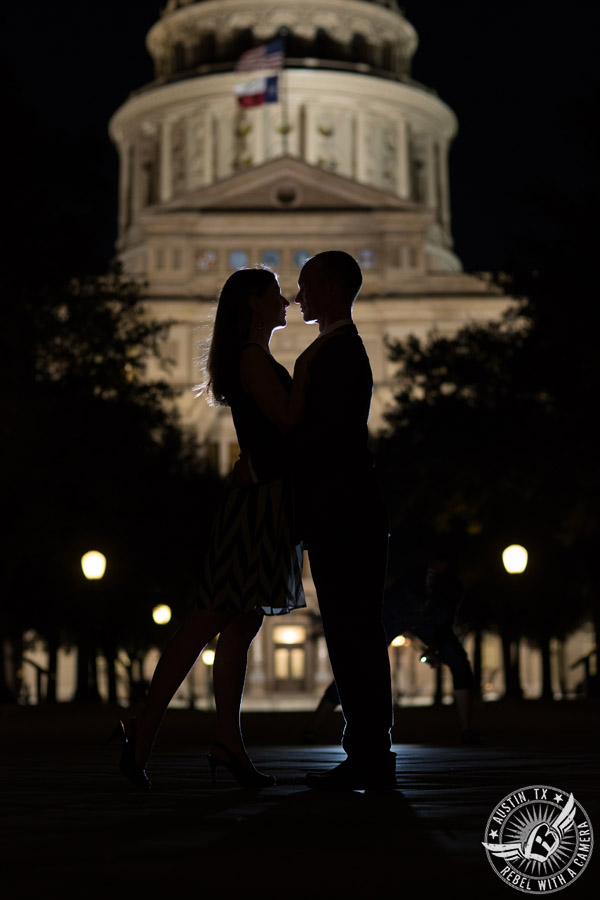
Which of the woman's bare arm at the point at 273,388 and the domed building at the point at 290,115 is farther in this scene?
the domed building at the point at 290,115

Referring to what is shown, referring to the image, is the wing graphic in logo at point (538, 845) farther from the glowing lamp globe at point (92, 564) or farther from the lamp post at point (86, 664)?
the lamp post at point (86, 664)

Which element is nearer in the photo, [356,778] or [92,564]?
[356,778]

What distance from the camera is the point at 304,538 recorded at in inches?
278

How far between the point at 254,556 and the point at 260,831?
201 centimetres

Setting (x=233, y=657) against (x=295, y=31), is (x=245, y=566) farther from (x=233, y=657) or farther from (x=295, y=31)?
(x=295, y=31)

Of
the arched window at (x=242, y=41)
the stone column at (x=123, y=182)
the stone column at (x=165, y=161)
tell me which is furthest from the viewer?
the arched window at (x=242, y=41)

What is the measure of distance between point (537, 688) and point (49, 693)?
46.7m

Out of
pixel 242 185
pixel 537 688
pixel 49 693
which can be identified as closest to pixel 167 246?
pixel 242 185

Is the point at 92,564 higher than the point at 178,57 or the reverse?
the reverse

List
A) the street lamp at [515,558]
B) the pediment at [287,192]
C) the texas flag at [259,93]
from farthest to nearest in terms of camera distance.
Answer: the texas flag at [259,93], the pediment at [287,192], the street lamp at [515,558]

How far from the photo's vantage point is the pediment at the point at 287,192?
277ft

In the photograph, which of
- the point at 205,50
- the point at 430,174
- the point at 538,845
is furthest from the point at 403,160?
the point at 538,845

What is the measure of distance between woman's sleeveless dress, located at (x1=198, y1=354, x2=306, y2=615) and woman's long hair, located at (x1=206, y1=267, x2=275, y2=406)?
376mm

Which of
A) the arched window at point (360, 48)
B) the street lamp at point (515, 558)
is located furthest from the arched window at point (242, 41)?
the street lamp at point (515, 558)
